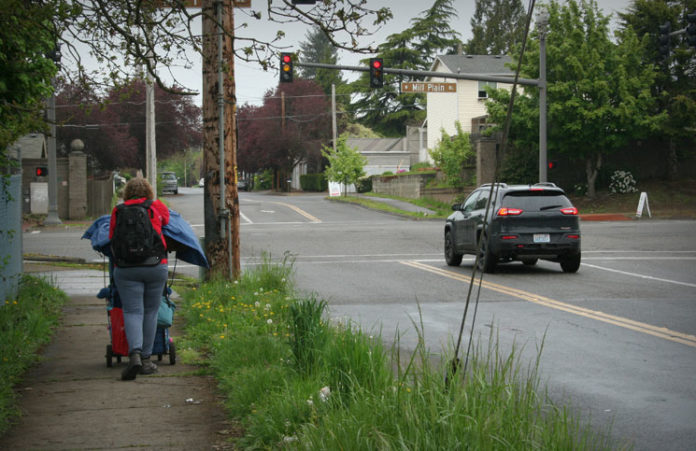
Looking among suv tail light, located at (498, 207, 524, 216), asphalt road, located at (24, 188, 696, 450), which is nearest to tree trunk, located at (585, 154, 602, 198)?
asphalt road, located at (24, 188, 696, 450)

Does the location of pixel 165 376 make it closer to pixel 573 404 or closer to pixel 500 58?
pixel 573 404

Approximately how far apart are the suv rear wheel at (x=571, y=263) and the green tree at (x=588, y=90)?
20.6 m

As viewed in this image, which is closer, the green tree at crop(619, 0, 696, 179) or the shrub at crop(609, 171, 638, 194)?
the green tree at crop(619, 0, 696, 179)

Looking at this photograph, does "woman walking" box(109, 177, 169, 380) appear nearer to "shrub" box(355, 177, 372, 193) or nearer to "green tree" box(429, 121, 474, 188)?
"green tree" box(429, 121, 474, 188)

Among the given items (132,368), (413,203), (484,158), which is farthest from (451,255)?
(413,203)

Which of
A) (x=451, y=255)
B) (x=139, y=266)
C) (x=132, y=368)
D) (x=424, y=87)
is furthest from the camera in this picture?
(x=424, y=87)

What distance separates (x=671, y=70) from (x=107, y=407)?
37.8m

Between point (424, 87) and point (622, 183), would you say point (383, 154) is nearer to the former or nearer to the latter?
point (622, 183)

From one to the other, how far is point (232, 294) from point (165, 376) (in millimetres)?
3412

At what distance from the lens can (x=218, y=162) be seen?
11.4 meters

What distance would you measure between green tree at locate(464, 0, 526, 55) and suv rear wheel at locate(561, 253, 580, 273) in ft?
235

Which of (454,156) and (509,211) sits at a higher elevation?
(454,156)

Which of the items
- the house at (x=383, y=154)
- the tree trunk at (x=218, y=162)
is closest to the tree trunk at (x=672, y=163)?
the tree trunk at (x=218, y=162)

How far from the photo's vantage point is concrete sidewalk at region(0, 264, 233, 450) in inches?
204
